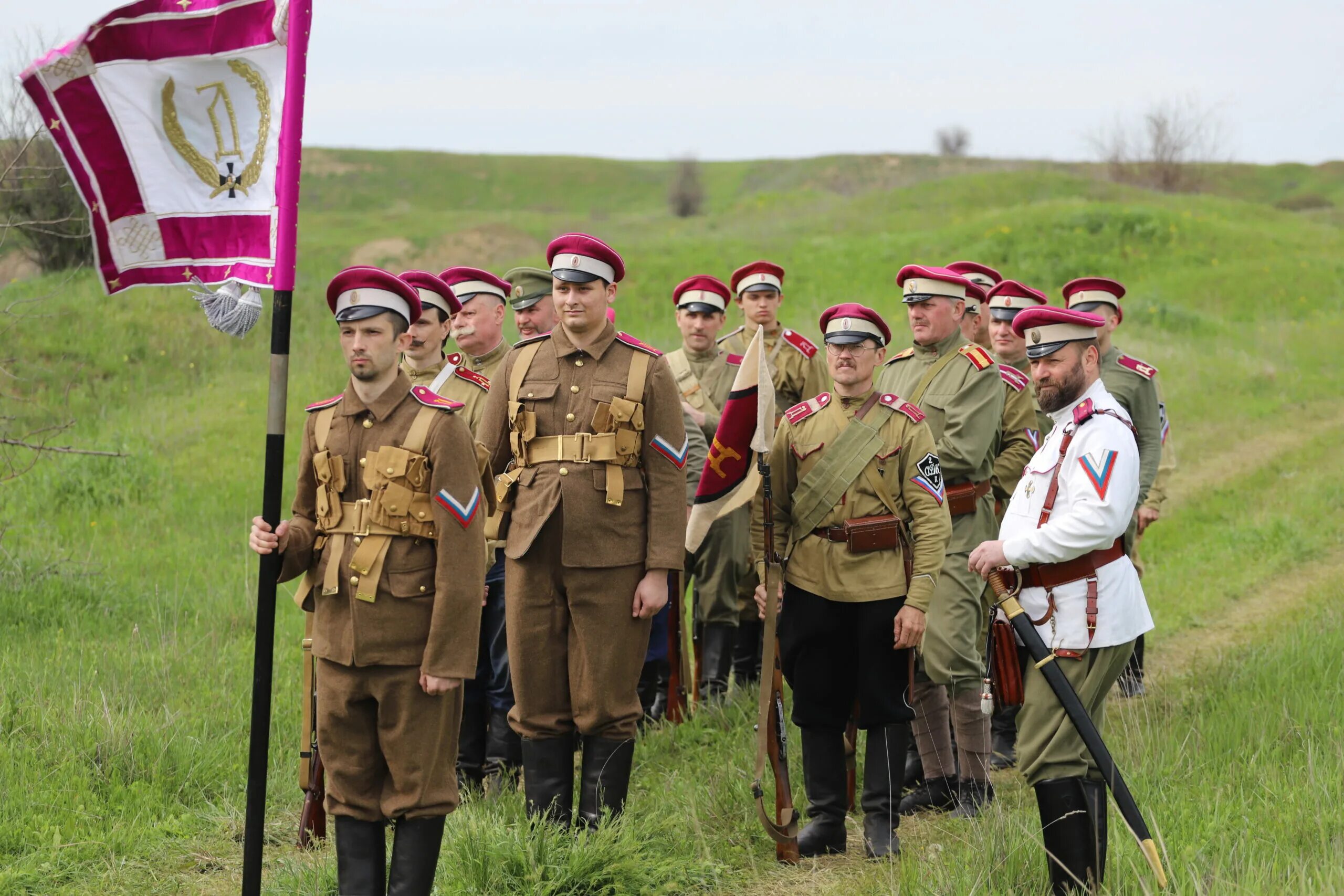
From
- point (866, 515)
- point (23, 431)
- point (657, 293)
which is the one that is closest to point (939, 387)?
point (866, 515)

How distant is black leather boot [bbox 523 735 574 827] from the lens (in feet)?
17.4

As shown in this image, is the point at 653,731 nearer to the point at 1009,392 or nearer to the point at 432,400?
the point at 1009,392

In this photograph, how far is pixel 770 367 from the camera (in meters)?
8.12

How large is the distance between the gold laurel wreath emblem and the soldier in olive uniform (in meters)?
2.54

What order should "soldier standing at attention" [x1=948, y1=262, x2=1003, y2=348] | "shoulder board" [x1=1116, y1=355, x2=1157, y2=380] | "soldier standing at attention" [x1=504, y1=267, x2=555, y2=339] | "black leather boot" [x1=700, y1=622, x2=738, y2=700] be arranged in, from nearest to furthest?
"soldier standing at attention" [x1=504, y1=267, x2=555, y2=339], "soldier standing at attention" [x1=948, y1=262, x2=1003, y2=348], "shoulder board" [x1=1116, y1=355, x2=1157, y2=380], "black leather boot" [x1=700, y1=622, x2=738, y2=700]

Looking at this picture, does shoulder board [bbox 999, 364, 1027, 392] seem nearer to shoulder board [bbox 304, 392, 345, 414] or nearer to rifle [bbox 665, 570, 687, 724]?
rifle [bbox 665, 570, 687, 724]

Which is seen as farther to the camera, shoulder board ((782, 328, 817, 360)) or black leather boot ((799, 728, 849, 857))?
shoulder board ((782, 328, 817, 360))

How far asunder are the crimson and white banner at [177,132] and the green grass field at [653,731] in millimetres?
2391

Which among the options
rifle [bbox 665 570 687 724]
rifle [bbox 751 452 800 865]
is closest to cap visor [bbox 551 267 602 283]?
rifle [bbox 751 452 800 865]

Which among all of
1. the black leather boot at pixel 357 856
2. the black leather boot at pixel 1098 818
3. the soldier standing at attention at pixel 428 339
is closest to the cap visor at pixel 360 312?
the soldier standing at attention at pixel 428 339

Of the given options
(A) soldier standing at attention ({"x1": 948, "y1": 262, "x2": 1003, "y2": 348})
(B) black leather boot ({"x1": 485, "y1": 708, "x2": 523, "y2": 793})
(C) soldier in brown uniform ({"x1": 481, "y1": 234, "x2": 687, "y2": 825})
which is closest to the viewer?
(C) soldier in brown uniform ({"x1": 481, "y1": 234, "x2": 687, "y2": 825})

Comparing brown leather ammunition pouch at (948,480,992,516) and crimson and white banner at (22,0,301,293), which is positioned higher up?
crimson and white banner at (22,0,301,293)

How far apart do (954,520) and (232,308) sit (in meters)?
3.71

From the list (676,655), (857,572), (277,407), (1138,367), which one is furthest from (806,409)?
(1138,367)
